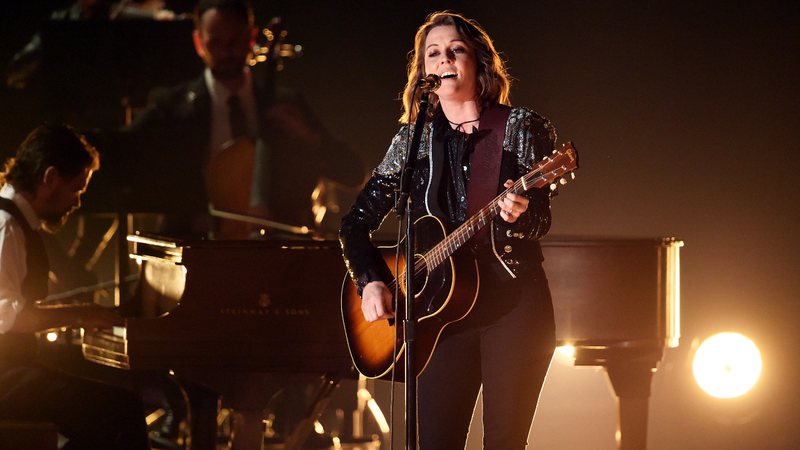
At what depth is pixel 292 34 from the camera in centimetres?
662

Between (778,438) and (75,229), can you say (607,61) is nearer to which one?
(778,438)

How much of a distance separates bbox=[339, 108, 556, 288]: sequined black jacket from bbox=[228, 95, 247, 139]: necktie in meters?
2.92

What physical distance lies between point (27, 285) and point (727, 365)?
3.73 m

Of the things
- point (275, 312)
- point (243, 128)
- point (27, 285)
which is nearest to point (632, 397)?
point (275, 312)

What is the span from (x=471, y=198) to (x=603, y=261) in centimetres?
141

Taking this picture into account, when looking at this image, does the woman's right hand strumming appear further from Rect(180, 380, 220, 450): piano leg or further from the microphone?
Rect(180, 380, 220, 450): piano leg

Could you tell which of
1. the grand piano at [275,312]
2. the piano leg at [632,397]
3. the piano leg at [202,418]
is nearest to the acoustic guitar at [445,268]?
the grand piano at [275,312]

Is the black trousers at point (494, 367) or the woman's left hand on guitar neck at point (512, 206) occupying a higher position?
the woman's left hand on guitar neck at point (512, 206)

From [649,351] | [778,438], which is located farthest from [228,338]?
[778,438]

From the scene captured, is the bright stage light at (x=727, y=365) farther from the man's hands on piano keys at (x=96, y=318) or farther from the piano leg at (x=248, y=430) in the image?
the man's hands on piano keys at (x=96, y=318)

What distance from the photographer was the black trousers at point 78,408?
12.2 feet

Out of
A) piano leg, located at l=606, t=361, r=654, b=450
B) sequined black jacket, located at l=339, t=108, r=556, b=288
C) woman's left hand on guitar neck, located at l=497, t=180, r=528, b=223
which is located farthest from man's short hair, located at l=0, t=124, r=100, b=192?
piano leg, located at l=606, t=361, r=654, b=450

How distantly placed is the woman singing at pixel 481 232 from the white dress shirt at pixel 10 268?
1504 mm

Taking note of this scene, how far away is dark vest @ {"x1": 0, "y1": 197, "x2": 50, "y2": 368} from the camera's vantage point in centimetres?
389
